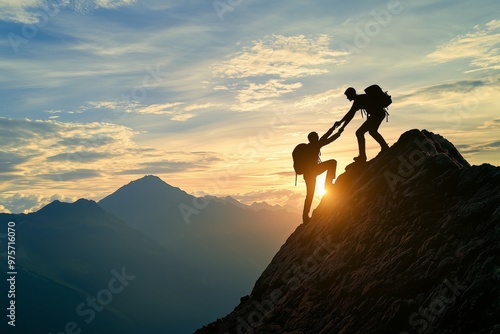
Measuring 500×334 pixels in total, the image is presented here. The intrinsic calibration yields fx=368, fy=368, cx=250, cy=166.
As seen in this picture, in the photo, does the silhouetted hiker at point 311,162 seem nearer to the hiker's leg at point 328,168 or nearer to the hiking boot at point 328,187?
the hiker's leg at point 328,168

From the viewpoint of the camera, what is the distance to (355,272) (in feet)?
42.8

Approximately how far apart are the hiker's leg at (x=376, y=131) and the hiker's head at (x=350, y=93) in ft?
4.47

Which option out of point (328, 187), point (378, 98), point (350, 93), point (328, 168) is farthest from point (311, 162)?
point (378, 98)

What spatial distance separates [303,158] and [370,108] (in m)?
4.01

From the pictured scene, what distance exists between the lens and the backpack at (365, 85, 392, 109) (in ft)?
54.8

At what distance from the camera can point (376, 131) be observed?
1722 centimetres

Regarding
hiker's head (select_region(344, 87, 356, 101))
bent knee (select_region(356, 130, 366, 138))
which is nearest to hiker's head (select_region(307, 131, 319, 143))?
bent knee (select_region(356, 130, 366, 138))

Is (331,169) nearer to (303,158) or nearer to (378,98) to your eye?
(303,158)

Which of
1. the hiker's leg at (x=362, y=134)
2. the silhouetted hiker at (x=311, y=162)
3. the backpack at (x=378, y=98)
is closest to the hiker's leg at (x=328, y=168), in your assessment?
the silhouetted hiker at (x=311, y=162)

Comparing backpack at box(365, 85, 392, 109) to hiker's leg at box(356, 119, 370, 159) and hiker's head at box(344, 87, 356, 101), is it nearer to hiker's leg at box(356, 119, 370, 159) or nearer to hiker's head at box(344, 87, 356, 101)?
hiker's head at box(344, 87, 356, 101)

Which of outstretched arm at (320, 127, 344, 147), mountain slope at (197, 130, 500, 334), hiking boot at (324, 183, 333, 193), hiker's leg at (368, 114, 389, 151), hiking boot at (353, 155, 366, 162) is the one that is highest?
outstretched arm at (320, 127, 344, 147)

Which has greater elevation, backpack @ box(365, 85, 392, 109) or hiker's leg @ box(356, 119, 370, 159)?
backpack @ box(365, 85, 392, 109)

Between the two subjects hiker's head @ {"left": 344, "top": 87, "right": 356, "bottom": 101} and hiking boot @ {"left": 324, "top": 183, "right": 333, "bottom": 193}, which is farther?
hiking boot @ {"left": 324, "top": 183, "right": 333, "bottom": 193}

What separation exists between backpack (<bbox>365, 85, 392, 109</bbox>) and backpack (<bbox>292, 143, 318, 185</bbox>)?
376cm
